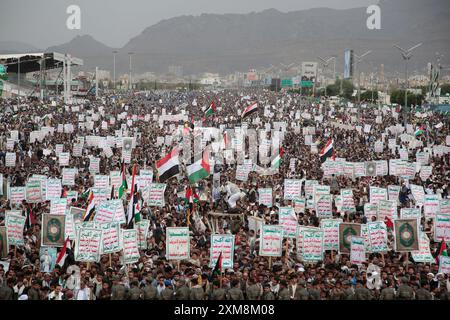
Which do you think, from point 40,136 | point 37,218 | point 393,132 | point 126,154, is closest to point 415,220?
point 37,218

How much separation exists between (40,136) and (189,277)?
24958mm

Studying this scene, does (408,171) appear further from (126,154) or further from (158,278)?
(158,278)

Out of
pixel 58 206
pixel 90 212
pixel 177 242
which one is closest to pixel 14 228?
pixel 90 212

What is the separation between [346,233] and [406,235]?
3.52 feet

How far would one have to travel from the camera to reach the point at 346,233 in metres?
14.7

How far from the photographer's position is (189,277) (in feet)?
41.0

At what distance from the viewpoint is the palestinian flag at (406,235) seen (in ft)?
46.5

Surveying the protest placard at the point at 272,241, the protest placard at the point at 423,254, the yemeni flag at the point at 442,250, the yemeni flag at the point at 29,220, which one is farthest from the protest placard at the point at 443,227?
the yemeni flag at the point at 29,220

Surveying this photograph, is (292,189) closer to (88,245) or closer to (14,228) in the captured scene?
(14,228)

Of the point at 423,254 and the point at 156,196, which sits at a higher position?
the point at 156,196

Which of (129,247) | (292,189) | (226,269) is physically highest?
(292,189)

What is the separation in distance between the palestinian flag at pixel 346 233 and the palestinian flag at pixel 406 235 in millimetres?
738

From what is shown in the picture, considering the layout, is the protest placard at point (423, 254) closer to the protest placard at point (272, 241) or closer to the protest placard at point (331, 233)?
the protest placard at point (331, 233)

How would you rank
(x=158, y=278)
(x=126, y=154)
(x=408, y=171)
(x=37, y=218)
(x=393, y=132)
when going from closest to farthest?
1. (x=158, y=278)
2. (x=37, y=218)
3. (x=408, y=171)
4. (x=126, y=154)
5. (x=393, y=132)
